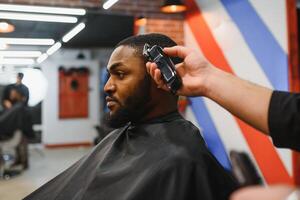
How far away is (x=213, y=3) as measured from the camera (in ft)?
11.8

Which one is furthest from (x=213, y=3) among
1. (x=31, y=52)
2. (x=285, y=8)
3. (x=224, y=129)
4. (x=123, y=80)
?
(x=31, y=52)

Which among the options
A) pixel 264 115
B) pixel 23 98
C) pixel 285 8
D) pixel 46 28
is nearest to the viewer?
pixel 264 115

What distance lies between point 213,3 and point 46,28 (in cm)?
333

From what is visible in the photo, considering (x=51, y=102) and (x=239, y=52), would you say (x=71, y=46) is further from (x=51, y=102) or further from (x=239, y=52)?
(x=239, y=52)

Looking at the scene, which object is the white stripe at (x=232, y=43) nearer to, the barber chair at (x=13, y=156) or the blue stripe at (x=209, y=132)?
the blue stripe at (x=209, y=132)

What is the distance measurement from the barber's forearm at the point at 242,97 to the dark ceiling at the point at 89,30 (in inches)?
135

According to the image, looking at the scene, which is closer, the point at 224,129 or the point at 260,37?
the point at 260,37

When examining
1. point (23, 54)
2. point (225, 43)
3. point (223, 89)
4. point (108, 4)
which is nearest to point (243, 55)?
point (225, 43)

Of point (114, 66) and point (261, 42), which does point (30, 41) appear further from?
point (114, 66)

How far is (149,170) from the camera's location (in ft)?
3.30

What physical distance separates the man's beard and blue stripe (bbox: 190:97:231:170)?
2.40 meters

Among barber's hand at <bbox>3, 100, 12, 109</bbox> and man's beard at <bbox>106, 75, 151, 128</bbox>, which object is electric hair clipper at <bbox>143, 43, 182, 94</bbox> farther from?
barber's hand at <bbox>3, 100, 12, 109</bbox>

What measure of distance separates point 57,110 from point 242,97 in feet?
23.2

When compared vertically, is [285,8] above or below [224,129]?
above
